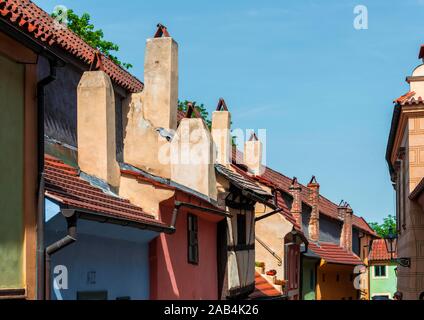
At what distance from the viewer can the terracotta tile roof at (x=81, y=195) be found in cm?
1204

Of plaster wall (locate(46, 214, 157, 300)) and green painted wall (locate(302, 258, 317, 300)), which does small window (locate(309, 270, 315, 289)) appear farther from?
plaster wall (locate(46, 214, 157, 300))

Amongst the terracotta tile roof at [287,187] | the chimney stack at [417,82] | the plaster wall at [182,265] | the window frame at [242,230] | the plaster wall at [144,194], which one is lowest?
the plaster wall at [182,265]

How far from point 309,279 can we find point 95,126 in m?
27.5

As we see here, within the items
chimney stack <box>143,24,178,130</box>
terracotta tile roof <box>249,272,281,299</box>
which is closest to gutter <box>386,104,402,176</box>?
chimney stack <box>143,24,178,130</box>

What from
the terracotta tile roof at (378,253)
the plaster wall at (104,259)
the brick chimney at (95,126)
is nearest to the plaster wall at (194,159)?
the brick chimney at (95,126)

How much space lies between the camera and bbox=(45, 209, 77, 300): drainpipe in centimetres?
1116

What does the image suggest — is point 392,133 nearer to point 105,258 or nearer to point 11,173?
point 105,258

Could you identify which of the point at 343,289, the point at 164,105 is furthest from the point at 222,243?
the point at 343,289

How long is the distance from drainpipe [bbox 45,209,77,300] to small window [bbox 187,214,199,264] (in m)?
7.74

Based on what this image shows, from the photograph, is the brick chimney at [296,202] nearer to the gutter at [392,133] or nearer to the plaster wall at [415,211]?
the gutter at [392,133]

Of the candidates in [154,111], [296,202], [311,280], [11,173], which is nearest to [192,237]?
[154,111]

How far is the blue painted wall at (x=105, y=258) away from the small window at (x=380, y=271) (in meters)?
60.0
